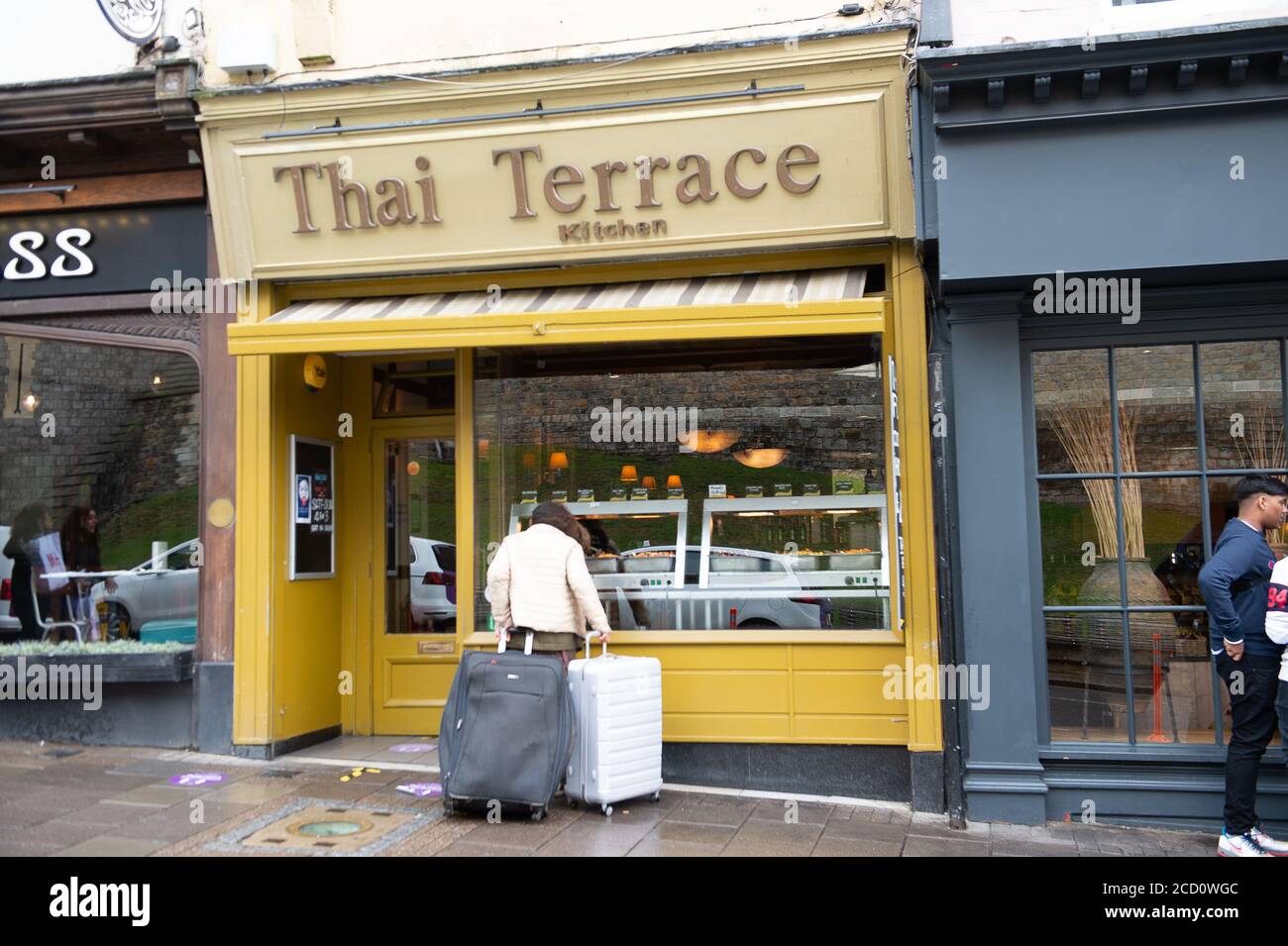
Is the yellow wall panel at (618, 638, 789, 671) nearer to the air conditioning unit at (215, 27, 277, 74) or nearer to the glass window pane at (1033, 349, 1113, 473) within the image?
the glass window pane at (1033, 349, 1113, 473)

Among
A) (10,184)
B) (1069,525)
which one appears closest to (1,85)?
(10,184)

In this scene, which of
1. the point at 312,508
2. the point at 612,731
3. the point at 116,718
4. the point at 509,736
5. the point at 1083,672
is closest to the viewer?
the point at 509,736

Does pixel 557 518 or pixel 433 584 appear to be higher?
pixel 557 518

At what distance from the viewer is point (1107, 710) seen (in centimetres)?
688

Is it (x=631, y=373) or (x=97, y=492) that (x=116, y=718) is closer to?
(x=97, y=492)

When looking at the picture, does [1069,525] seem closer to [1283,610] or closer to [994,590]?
[994,590]

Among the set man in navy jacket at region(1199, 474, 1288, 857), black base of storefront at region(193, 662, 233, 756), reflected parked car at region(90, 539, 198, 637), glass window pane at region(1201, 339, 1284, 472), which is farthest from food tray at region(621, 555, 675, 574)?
glass window pane at region(1201, 339, 1284, 472)

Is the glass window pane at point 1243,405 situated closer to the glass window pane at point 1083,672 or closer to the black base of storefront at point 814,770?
the glass window pane at point 1083,672

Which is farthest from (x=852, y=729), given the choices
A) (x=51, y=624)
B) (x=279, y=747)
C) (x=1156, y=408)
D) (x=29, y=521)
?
(x=29, y=521)

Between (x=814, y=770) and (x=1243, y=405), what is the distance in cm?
353

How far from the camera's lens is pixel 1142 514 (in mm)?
6941

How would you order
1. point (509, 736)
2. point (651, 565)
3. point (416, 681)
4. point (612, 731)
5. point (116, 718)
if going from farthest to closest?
point (416, 681) → point (116, 718) → point (651, 565) → point (612, 731) → point (509, 736)

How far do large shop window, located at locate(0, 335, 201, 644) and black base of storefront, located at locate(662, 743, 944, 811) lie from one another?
13.0 ft

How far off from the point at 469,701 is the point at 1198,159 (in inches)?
209
